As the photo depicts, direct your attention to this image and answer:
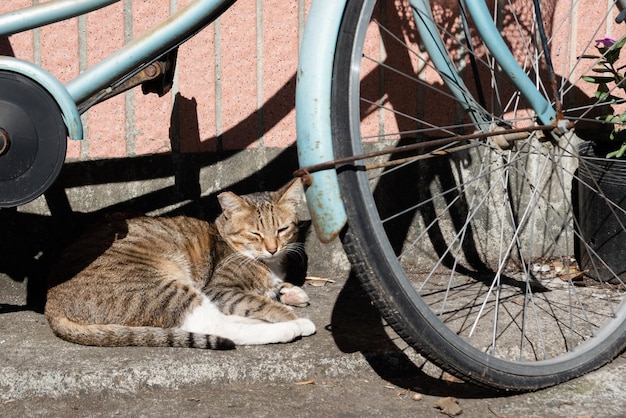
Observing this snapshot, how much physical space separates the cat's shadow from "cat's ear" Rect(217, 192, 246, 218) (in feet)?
2.26

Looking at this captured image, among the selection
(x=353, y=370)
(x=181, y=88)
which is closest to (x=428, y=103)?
(x=181, y=88)

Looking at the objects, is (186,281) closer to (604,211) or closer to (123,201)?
(123,201)

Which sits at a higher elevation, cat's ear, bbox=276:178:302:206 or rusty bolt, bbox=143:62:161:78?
rusty bolt, bbox=143:62:161:78

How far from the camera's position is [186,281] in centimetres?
321

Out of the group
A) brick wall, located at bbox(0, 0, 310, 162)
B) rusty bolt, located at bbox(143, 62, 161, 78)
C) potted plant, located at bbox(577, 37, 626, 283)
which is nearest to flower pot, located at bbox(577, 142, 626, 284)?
potted plant, located at bbox(577, 37, 626, 283)

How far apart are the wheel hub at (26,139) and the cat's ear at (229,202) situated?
93 centimetres


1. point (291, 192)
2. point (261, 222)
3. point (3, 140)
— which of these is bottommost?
point (261, 222)

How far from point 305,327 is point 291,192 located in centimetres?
73

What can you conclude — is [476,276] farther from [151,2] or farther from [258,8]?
[151,2]

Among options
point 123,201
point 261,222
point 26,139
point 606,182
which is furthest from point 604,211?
point 26,139

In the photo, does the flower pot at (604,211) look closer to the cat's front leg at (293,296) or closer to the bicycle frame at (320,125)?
the cat's front leg at (293,296)

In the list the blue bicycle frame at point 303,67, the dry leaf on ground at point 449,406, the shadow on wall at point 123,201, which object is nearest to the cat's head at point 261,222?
the shadow on wall at point 123,201

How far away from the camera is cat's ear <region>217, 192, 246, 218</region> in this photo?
3307 millimetres

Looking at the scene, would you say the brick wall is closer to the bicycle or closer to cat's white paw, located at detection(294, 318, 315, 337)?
the bicycle
